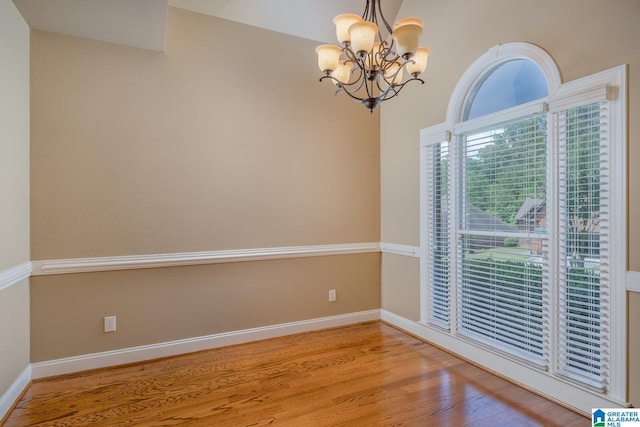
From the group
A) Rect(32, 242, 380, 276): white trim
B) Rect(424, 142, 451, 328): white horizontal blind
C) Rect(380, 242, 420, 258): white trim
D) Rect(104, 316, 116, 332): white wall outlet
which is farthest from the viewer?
Rect(380, 242, 420, 258): white trim

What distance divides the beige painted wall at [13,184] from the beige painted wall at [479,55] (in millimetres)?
3194

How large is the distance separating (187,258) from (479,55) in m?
3.01

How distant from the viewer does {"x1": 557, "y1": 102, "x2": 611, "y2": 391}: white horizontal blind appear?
2092 mm

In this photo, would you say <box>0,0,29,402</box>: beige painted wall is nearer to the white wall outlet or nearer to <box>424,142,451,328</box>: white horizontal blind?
the white wall outlet

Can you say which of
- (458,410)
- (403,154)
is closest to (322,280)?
(403,154)

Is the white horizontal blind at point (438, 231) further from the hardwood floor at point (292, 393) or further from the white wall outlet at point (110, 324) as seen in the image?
the white wall outlet at point (110, 324)

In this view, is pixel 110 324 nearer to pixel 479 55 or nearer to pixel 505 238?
pixel 505 238

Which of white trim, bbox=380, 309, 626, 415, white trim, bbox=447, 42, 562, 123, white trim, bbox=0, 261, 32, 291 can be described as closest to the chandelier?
white trim, bbox=447, 42, 562, 123

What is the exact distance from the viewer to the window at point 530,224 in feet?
6.82

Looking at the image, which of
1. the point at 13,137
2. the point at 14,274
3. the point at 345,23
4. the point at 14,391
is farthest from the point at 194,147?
the point at 14,391

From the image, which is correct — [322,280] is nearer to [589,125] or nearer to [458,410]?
[458,410]

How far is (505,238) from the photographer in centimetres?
272

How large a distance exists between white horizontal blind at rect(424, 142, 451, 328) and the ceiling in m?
1.69

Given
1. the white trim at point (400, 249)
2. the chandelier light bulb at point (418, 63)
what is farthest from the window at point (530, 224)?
the chandelier light bulb at point (418, 63)
